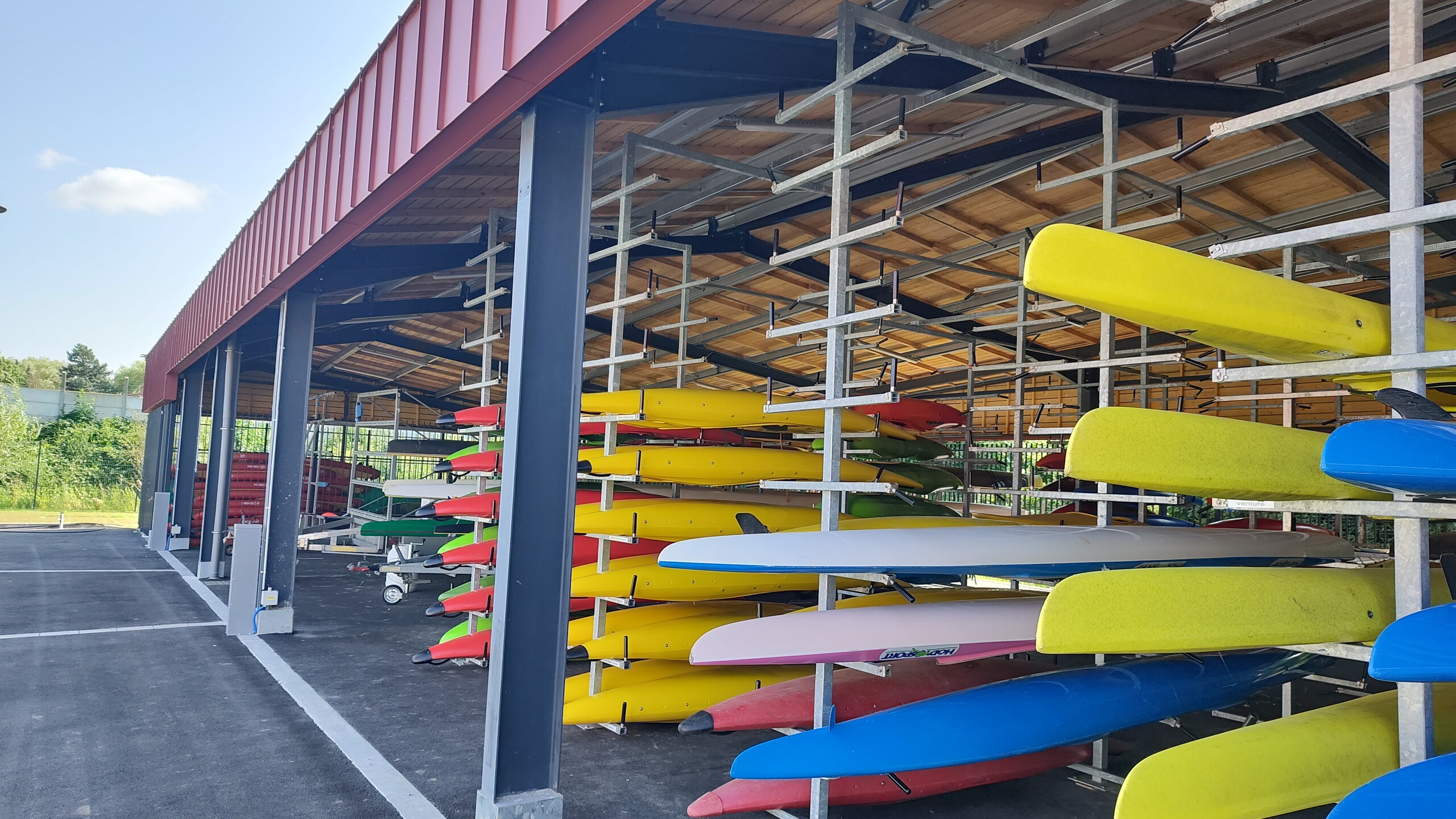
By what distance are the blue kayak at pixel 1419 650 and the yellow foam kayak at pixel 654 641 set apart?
11.7ft

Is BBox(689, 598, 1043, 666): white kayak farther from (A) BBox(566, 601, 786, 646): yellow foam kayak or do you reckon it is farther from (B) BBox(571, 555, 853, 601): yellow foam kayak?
(A) BBox(566, 601, 786, 646): yellow foam kayak

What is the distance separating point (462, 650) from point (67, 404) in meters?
40.2

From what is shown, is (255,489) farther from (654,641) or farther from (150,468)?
(654,641)

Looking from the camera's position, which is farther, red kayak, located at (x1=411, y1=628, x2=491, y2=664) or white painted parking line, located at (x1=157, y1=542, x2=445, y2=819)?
red kayak, located at (x1=411, y1=628, x2=491, y2=664)

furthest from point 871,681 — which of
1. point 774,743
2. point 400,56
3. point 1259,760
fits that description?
point 400,56

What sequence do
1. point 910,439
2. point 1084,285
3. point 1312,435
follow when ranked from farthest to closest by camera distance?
1. point 910,439
2. point 1312,435
3. point 1084,285

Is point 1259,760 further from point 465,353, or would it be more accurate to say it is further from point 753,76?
point 465,353

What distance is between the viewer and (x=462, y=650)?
22.0 feet

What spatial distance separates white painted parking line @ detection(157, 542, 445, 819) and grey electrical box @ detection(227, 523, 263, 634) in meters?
0.15

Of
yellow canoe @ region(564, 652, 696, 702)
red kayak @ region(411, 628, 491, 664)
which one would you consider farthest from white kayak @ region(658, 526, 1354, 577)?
red kayak @ region(411, 628, 491, 664)

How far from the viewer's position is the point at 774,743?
153 inches

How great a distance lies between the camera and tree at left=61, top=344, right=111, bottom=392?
6338cm

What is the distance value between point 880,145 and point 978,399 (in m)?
8.27

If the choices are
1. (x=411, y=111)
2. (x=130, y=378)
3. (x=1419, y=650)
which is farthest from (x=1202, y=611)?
(x=130, y=378)
